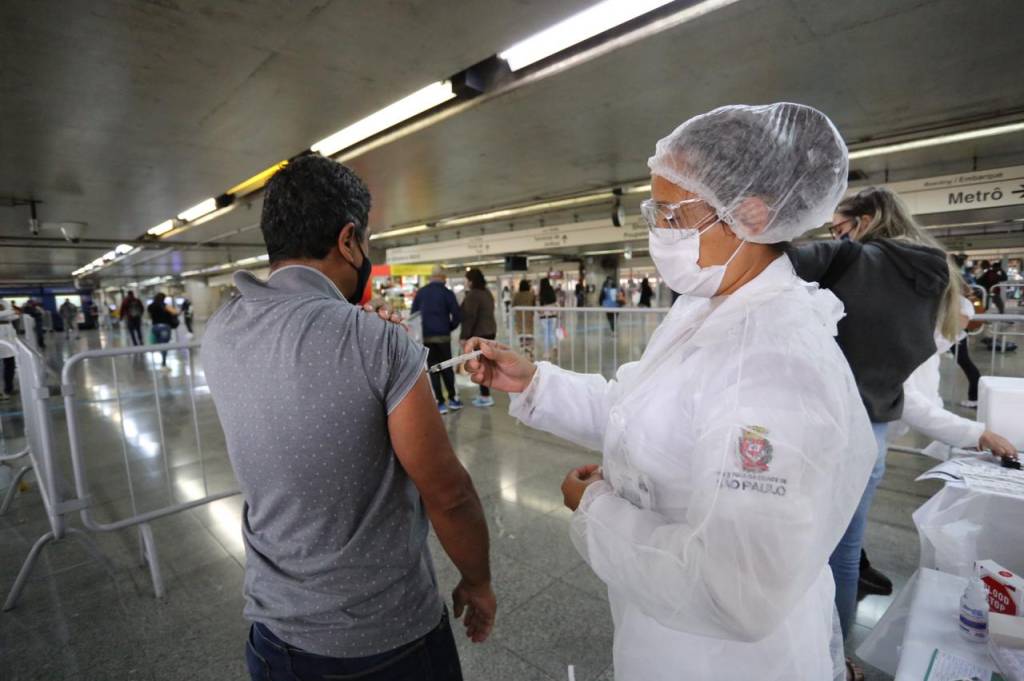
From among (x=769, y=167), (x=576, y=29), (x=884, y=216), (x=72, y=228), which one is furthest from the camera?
(x=72, y=228)

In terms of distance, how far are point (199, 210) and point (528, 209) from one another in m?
7.35

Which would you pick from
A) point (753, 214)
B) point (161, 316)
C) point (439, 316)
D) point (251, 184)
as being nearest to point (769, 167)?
point (753, 214)

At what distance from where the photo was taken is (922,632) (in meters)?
1.27

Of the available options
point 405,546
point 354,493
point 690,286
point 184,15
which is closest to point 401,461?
point 354,493

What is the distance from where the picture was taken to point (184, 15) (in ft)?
10.9

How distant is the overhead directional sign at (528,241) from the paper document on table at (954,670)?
10.1 m

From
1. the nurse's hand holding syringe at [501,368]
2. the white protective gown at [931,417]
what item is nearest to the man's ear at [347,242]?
the nurse's hand holding syringe at [501,368]

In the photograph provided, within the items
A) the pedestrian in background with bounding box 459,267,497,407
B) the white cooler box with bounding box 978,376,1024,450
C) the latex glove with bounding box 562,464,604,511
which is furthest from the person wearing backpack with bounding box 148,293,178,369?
the white cooler box with bounding box 978,376,1024,450

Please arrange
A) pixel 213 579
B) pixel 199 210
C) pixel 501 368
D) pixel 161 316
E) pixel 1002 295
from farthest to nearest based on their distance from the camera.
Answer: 1. pixel 161 316
2. pixel 199 210
3. pixel 1002 295
4. pixel 213 579
5. pixel 501 368

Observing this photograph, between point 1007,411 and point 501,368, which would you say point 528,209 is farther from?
point 501,368

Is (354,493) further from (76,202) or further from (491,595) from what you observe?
(76,202)

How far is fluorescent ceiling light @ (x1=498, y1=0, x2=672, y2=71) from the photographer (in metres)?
3.54

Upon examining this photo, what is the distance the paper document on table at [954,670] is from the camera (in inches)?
42.8

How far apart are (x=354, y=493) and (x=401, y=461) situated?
0.12 m
